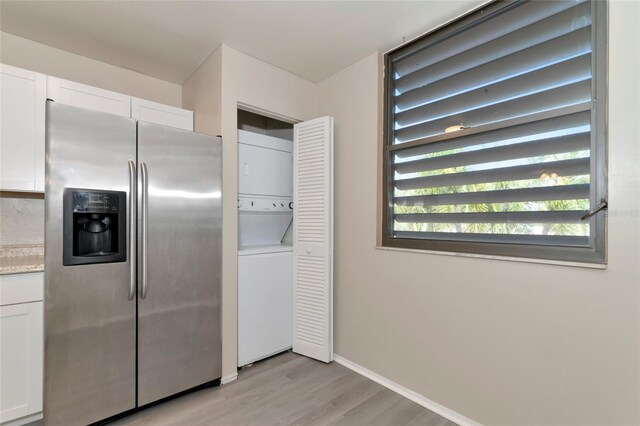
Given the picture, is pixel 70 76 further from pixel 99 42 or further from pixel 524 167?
pixel 524 167

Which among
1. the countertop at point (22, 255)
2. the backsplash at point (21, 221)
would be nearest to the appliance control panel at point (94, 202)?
the countertop at point (22, 255)

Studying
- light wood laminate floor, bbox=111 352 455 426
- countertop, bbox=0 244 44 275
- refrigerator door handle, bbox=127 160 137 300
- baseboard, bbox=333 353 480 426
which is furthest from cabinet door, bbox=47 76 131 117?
baseboard, bbox=333 353 480 426

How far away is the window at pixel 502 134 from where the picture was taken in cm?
141

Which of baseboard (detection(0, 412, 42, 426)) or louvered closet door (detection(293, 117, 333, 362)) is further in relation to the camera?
louvered closet door (detection(293, 117, 333, 362))

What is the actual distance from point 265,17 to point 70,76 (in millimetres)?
1779

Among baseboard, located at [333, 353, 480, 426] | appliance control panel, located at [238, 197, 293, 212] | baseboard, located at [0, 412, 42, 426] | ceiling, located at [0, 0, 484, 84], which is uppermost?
ceiling, located at [0, 0, 484, 84]

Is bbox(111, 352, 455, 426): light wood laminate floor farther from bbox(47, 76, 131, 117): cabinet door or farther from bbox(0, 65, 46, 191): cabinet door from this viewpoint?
bbox(47, 76, 131, 117): cabinet door

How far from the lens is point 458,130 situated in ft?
6.13

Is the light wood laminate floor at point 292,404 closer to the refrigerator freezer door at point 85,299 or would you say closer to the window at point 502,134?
the refrigerator freezer door at point 85,299

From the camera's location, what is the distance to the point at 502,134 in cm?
170

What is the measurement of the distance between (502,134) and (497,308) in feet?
3.38

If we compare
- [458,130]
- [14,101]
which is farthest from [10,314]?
[458,130]

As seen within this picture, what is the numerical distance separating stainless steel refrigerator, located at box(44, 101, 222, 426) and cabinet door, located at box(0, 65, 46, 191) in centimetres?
57

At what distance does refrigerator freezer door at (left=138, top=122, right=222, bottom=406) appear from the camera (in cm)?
181
